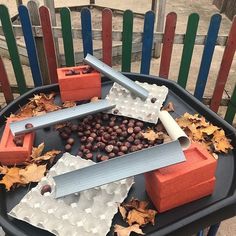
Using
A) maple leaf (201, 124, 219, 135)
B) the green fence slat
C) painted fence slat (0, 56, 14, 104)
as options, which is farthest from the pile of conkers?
the green fence slat

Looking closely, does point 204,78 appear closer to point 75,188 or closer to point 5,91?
point 5,91

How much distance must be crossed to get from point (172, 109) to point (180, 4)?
19.8ft

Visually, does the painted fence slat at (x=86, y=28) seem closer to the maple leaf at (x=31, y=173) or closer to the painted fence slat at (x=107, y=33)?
the painted fence slat at (x=107, y=33)

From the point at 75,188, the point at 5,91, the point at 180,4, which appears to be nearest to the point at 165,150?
the point at 75,188

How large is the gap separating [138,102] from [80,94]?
1.17 feet

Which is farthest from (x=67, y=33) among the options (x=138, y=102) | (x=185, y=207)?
(x=185, y=207)

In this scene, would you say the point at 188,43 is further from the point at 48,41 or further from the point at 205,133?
the point at 205,133

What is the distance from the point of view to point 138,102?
69.5 inches

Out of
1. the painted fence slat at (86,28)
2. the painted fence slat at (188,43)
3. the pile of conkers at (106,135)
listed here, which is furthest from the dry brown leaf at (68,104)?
the painted fence slat at (188,43)

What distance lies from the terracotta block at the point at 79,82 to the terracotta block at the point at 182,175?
2.51ft

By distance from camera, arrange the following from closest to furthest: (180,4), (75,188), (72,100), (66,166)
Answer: (75,188), (66,166), (72,100), (180,4)

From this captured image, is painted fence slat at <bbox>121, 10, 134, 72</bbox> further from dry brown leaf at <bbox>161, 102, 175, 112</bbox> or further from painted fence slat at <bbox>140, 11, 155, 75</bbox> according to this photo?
dry brown leaf at <bbox>161, 102, 175, 112</bbox>

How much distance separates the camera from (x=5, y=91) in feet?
10.0

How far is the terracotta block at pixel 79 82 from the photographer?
1.74m
